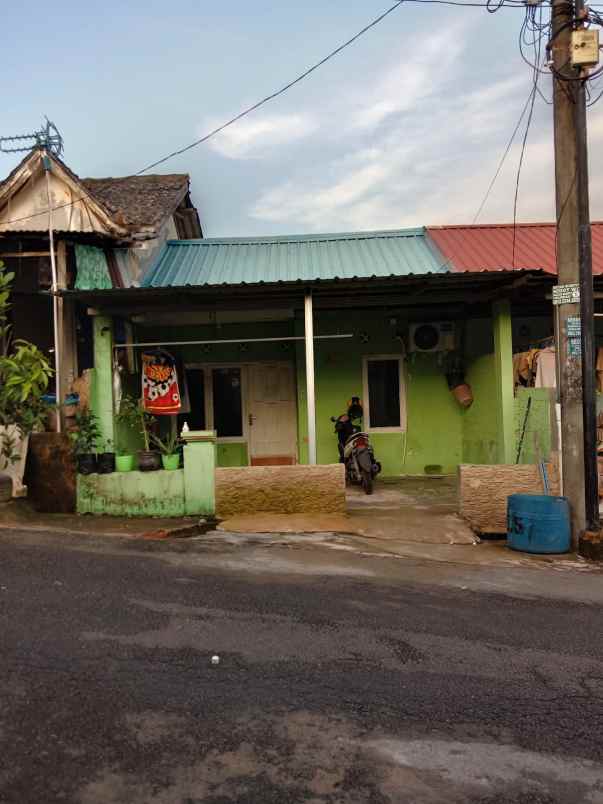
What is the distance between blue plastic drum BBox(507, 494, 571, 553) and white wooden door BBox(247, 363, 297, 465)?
535 cm

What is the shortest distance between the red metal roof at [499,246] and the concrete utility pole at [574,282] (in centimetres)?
407

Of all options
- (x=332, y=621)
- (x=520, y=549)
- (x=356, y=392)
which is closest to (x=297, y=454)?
(x=356, y=392)

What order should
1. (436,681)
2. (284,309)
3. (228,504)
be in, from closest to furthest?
(436,681) < (228,504) < (284,309)

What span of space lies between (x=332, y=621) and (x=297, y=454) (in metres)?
7.20

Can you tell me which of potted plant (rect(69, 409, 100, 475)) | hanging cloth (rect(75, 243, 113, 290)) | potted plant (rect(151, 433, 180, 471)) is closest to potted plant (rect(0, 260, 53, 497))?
potted plant (rect(69, 409, 100, 475))

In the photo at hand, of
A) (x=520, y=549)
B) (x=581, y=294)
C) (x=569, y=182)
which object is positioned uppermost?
(x=569, y=182)

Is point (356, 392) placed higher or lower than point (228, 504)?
higher

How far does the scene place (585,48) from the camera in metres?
6.62

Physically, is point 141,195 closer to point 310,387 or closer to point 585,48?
point 310,387

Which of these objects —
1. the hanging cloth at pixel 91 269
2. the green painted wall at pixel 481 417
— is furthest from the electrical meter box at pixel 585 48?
the hanging cloth at pixel 91 269

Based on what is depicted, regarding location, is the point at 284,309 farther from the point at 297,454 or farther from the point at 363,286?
the point at 297,454

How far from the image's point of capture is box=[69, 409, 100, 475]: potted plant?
848cm

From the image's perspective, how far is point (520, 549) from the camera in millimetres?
6984

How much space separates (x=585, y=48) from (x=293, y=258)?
20.8 ft
